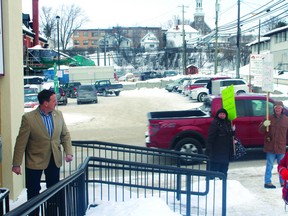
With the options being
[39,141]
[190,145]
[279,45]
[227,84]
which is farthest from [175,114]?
[279,45]

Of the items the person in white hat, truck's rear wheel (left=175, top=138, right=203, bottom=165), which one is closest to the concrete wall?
the person in white hat

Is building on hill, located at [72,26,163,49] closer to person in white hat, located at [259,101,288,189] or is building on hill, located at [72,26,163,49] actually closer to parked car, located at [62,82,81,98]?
parked car, located at [62,82,81,98]

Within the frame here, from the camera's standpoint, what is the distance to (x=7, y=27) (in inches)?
246

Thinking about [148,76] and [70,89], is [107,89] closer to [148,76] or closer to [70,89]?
[70,89]

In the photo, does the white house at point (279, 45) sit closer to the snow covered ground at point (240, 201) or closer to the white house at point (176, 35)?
the snow covered ground at point (240, 201)

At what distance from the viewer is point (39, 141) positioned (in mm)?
4945

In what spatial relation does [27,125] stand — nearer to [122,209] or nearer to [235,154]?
[122,209]

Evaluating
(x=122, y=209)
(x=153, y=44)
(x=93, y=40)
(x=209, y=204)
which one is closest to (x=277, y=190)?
(x=209, y=204)

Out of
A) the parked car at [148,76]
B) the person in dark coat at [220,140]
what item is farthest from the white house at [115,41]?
the person in dark coat at [220,140]

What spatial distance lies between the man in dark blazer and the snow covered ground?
2.82ft

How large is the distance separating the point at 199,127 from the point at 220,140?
8.42 feet

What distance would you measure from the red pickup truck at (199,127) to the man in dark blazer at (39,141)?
17.1ft

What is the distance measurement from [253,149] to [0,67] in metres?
7.72

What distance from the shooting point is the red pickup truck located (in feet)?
33.3
